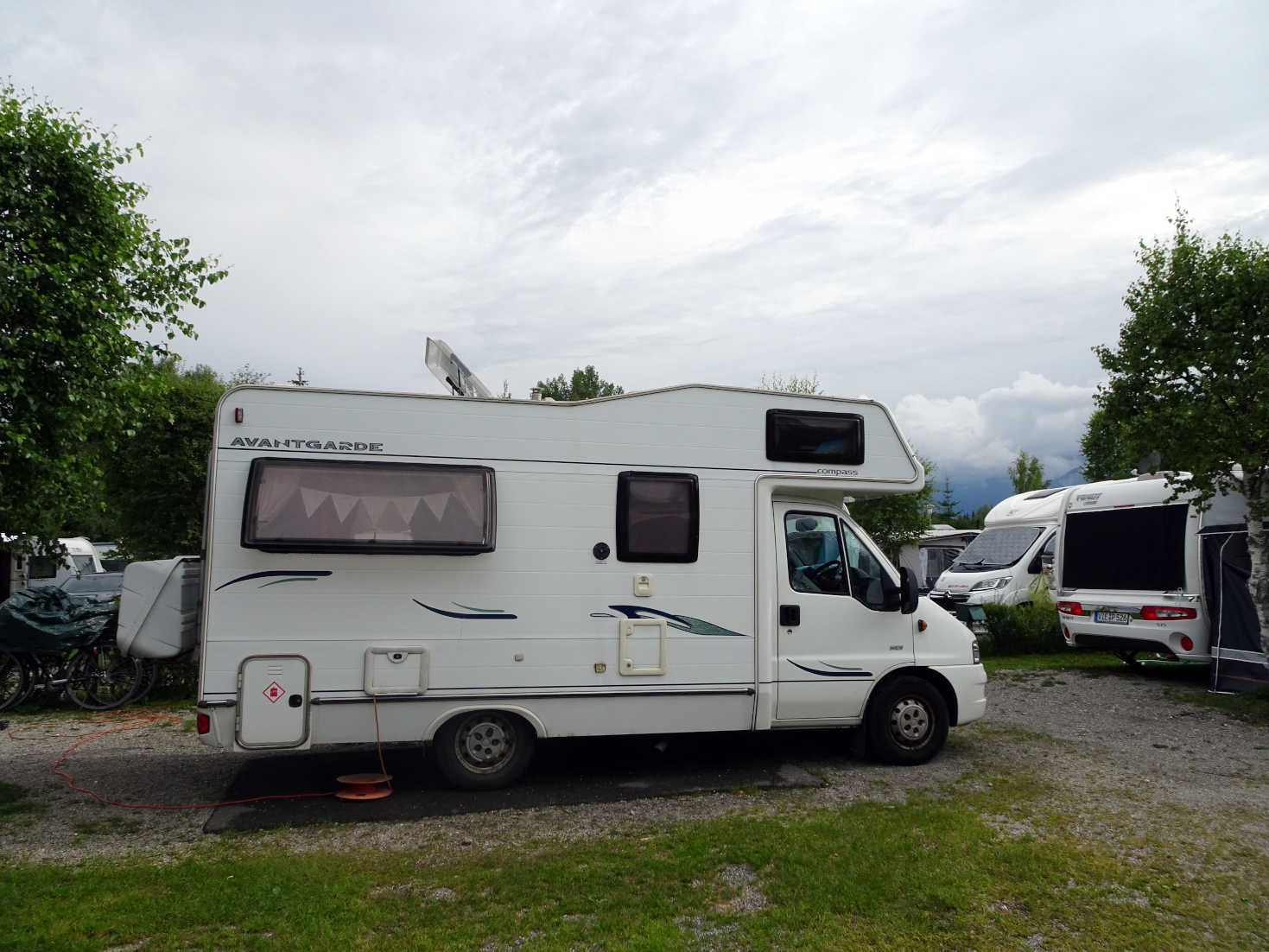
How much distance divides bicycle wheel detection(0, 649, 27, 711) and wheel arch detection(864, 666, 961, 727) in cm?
862

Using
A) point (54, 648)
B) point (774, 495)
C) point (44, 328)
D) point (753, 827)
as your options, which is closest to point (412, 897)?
point (753, 827)

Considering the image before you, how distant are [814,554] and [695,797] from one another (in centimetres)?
194

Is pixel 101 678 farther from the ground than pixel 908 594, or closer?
closer

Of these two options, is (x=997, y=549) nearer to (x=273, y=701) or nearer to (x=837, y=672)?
(x=837, y=672)

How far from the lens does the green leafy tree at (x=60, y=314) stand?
259 inches

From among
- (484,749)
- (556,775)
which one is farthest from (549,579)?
(556,775)

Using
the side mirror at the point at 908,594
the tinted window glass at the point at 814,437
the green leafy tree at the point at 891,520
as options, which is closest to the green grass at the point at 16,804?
the tinted window glass at the point at 814,437

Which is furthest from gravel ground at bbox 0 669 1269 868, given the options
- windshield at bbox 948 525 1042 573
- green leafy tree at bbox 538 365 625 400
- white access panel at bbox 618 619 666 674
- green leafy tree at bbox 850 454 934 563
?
green leafy tree at bbox 538 365 625 400

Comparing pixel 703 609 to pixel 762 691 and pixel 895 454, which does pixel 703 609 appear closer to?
pixel 762 691

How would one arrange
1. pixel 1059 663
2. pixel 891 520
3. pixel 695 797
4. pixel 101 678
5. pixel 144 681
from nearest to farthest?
pixel 695 797 → pixel 101 678 → pixel 144 681 → pixel 1059 663 → pixel 891 520

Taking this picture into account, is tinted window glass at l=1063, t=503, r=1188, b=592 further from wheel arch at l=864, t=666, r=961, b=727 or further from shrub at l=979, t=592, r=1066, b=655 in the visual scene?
wheel arch at l=864, t=666, r=961, b=727

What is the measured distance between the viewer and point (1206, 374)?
30.6 feet

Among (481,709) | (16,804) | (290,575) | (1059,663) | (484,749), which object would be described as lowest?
(16,804)

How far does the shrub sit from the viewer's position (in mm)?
14070
